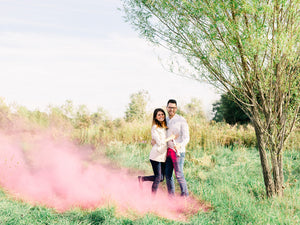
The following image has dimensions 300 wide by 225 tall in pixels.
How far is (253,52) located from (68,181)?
4727 millimetres

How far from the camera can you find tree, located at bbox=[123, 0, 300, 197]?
4.71 m

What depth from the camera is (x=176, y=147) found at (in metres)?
4.62

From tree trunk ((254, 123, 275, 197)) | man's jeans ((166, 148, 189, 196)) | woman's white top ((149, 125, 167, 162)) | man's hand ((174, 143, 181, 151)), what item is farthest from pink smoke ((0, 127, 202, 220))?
tree trunk ((254, 123, 275, 197))

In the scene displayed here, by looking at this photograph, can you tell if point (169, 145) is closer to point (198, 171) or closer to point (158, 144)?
point (158, 144)

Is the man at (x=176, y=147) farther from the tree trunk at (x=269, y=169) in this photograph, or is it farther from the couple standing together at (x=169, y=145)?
the tree trunk at (x=269, y=169)

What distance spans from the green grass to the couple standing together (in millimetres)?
765

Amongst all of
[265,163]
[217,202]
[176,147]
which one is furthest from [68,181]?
[265,163]

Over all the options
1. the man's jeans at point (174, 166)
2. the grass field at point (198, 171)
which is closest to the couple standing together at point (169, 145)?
the man's jeans at point (174, 166)

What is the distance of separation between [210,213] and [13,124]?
8.88 metres

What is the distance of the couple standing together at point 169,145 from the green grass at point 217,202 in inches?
30.1

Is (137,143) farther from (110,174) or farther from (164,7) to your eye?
(164,7)

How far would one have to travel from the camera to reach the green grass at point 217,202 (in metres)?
4.23

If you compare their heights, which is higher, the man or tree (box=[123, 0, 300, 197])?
tree (box=[123, 0, 300, 197])

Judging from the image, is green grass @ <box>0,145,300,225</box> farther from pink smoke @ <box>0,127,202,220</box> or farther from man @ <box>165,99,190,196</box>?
man @ <box>165,99,190,196</box>
